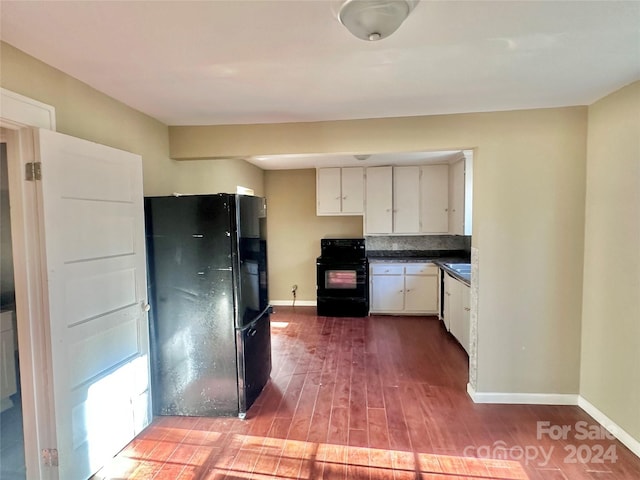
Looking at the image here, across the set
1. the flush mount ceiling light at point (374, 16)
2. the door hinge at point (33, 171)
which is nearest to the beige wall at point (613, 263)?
the flush mount ceiling light at point (374, 16)

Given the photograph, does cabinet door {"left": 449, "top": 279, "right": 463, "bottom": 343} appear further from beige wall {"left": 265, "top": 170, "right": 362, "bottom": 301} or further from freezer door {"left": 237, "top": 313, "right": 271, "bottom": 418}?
freezer door {"left": 237, "top": 313, "right": 271, "bottom": 418}

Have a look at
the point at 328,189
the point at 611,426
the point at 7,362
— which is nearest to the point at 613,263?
the point at 611,426

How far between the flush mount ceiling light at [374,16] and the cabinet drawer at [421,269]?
148 inches

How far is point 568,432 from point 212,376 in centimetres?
250

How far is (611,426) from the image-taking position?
214 cm

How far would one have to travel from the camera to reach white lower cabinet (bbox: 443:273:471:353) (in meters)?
3.34

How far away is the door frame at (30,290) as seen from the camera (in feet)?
5.02

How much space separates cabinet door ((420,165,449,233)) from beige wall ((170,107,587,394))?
2.39 m

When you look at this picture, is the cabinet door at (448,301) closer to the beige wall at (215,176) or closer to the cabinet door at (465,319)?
the cabinet door at (465,319)

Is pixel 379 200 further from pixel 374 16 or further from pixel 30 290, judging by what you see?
pixel 30 290

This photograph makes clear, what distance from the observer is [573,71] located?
178 centimetres

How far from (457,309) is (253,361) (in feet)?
7.87

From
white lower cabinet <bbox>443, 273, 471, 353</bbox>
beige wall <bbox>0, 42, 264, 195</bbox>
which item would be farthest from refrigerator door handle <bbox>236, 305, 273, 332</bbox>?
white lower cabinet <bbox>443, 273, 471, 353</bbox>

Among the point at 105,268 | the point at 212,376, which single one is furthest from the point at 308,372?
the point at 105,268
